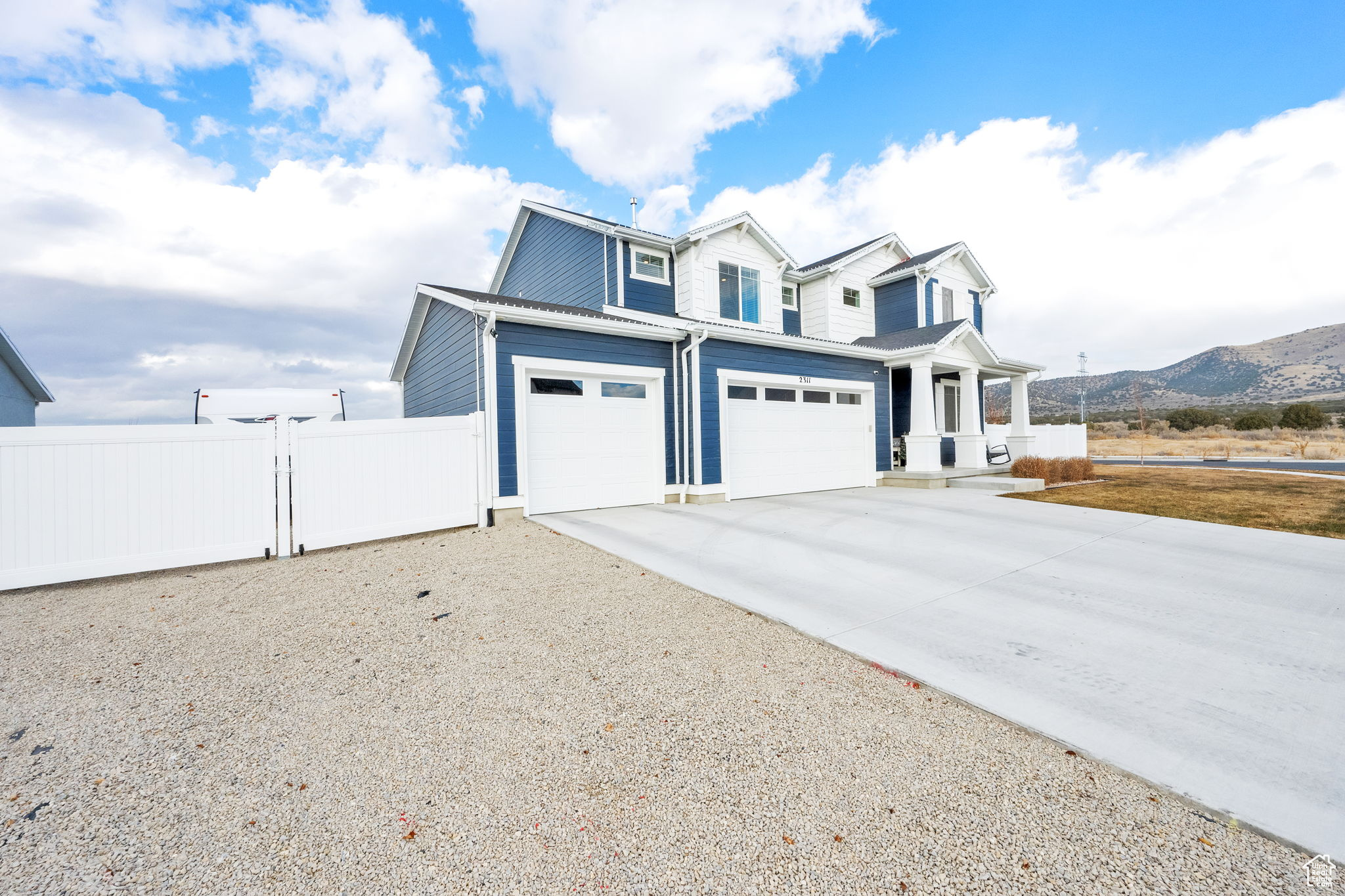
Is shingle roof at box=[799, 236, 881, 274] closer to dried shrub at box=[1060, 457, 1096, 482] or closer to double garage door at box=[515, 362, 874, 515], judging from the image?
double garage door at box=[515, 362, 874, 515]

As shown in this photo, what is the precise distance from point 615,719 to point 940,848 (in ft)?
5.07

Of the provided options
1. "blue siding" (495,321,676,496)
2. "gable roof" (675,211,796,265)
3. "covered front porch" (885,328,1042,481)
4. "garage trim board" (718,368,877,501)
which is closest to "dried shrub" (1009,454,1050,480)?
"covered front porch" (885,328,1042,481)

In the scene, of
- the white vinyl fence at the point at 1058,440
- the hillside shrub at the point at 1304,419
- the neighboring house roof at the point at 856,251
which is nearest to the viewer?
the neighboring house roof at the point at 856,251

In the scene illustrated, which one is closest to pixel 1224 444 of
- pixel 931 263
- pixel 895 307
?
pixel 931 263

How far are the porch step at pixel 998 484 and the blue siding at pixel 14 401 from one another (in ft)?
73.1

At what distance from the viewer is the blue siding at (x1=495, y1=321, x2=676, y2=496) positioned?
816 centimetres

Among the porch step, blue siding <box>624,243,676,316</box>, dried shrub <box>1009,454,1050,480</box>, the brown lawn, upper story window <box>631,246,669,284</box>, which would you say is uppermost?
upper story window <box>631,246,669,284</box>

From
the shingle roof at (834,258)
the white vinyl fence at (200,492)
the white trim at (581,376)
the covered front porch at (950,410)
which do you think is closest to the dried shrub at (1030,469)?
the covered front porch at (950,410)

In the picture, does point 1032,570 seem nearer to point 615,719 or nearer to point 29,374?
point 615,719

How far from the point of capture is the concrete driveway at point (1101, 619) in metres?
2.44

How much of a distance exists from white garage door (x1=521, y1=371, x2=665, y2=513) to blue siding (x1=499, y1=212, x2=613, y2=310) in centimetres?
387

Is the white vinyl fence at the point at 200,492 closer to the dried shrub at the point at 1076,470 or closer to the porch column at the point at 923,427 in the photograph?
the porch column at the point at 923,427

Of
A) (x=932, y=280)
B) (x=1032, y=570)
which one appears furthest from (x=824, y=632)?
(x=932, y=280)

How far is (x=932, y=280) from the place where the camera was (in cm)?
1675
